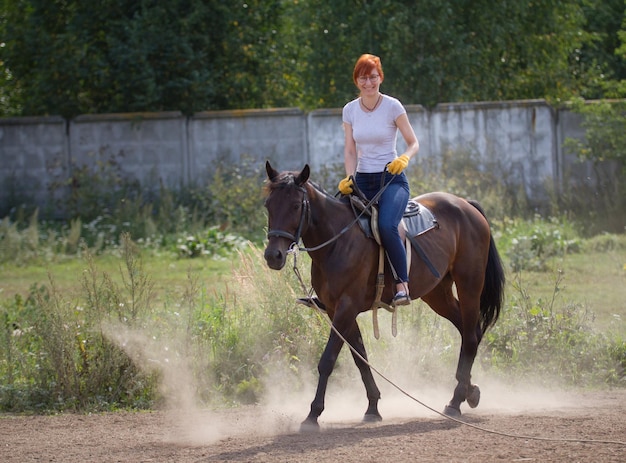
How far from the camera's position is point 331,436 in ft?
23.3

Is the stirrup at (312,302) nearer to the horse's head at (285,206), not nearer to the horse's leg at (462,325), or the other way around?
the horse's head at (285,206)

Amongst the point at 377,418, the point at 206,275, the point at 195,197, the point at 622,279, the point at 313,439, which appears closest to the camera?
the point at 313,439

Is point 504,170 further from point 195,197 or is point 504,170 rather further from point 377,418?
point 377,418

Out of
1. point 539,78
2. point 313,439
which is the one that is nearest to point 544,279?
point 313,439

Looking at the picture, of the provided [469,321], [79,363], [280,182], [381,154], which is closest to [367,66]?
[381,154]

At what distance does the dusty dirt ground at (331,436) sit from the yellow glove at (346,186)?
191cm

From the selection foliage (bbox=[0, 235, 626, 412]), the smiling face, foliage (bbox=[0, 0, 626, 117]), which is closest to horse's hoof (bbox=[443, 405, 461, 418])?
foliage (bbox=[0, 235, 626, 412])

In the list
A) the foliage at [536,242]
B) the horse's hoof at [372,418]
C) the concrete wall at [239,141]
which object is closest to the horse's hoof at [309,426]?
the horse's hoof at [372,418]

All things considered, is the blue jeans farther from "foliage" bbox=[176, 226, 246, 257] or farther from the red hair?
"foliage" bbox=[176, 226, 246, 257]

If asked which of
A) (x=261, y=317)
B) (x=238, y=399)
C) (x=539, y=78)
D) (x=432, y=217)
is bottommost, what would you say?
(x=238, y=399)

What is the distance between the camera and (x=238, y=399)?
9.02 metres

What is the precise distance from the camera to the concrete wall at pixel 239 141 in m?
18.6

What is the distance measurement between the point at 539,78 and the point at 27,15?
12006 mm

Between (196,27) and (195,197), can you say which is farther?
Result: (196,27)
